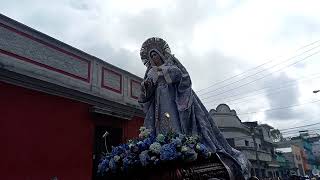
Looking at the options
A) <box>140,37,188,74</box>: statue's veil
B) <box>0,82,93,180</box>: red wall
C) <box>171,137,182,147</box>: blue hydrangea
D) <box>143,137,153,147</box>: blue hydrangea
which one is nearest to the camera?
<box>171,137,182,147</box>: blue hydrangea

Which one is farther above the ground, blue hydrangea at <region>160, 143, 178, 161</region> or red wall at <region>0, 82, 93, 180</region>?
red wall at <region>0, 82, 93, 180</region>

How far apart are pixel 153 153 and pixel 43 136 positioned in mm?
5774

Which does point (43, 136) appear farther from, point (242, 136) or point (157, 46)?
point (242, 136)

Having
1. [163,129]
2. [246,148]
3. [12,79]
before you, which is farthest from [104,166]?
[246,148]

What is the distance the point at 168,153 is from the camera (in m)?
2.69

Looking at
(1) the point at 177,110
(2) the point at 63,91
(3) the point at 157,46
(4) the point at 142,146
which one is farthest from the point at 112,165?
(2) the point at 63,91

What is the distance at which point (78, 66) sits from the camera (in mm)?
9422

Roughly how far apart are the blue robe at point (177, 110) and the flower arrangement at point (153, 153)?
1.60ft

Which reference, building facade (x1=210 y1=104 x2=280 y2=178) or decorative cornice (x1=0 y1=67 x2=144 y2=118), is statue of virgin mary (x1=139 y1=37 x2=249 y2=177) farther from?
building facade (x1=210 y1=104 x2=280 y2=178)

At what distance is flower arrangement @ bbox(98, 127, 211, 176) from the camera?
2.72 m

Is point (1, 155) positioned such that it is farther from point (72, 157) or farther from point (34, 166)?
point (72, 157)

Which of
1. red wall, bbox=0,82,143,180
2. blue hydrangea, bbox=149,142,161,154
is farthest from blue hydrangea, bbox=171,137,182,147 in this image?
red wall, bbox=0,82,143,180

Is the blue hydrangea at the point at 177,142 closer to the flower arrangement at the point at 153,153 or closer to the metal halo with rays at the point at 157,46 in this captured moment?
the flower arrangement at the point at 153,153

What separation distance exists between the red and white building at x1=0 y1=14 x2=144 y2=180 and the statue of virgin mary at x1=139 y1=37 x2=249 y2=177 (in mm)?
4399
